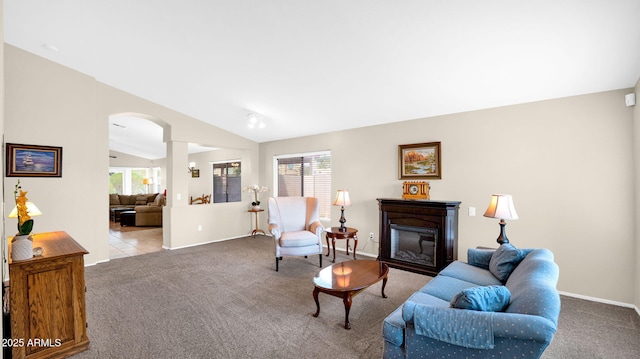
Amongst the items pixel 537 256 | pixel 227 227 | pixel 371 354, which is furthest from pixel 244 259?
pixel 537 256

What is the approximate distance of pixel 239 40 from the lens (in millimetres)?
2996

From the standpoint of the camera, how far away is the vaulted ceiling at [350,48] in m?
2.24

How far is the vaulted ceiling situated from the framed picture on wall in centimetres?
131

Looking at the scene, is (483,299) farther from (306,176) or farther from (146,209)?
(146,209)

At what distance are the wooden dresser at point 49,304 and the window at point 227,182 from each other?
5.62 metres

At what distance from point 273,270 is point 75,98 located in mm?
3955

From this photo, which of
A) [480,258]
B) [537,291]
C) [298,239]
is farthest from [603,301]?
[298,239]

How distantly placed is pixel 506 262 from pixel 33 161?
231 inches

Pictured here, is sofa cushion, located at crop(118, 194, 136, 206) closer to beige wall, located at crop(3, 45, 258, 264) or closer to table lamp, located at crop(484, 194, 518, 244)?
beige wall, located at crop(3, 45, 258, 264)

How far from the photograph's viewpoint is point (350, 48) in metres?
2.84

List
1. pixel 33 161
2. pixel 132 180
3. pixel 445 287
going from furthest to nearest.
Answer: pixel 132 180, pixel 33 161, pixel 445 287

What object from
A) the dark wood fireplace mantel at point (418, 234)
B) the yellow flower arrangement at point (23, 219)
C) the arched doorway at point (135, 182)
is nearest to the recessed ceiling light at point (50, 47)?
the arched doorway at point (135, 182)

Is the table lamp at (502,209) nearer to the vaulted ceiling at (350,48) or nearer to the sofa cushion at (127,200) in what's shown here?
the vaulted ceiling at (350,48)

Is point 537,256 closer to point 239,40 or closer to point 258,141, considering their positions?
point 239,40
